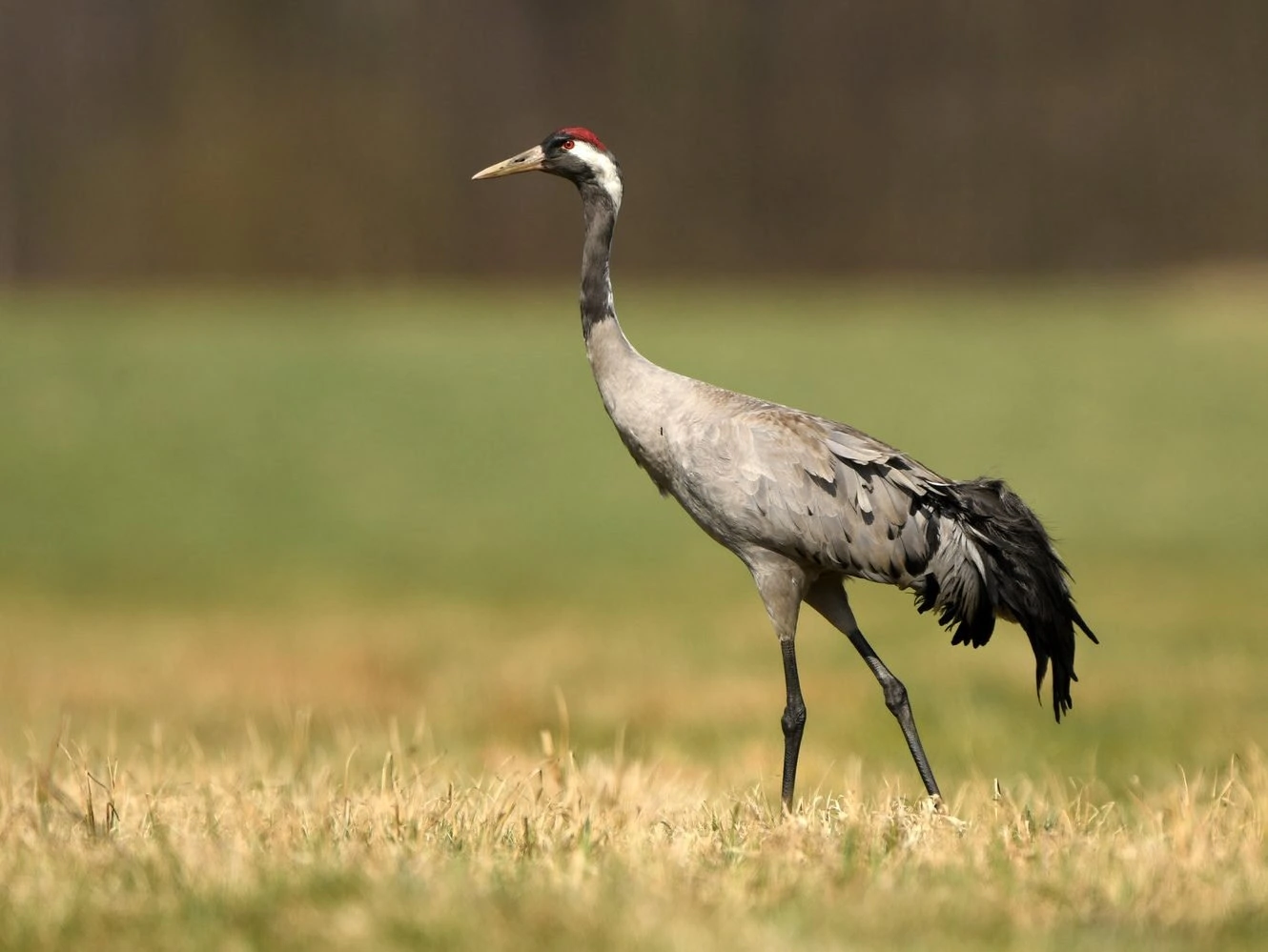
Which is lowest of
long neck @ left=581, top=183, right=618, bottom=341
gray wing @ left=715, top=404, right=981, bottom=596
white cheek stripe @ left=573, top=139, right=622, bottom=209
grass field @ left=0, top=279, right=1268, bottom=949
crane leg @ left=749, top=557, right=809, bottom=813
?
grass field @ left=0, top=279, right=1268, bottom=949

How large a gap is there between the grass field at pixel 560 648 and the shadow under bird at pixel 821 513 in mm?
652

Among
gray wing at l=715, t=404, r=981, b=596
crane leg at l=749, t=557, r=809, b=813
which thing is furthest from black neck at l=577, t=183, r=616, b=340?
crane leg at l=749, t=557, r=809, b=813

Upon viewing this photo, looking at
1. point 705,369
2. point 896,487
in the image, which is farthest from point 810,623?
point 896,487

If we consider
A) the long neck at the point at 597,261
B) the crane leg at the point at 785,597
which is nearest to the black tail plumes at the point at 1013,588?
the crane leg at the point at 785,597

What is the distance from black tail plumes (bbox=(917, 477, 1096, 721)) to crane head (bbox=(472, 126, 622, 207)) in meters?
1.74

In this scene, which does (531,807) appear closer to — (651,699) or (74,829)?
(74,829)

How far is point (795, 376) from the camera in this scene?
23.1 metres

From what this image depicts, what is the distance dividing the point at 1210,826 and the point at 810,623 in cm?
991

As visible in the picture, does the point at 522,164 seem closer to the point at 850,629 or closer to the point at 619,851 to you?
the point at 850,629

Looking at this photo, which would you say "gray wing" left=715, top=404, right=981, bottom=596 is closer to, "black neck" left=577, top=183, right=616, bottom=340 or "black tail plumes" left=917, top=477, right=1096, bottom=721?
"black tail plumes" left=917, top=477, right=1096, bottom=721

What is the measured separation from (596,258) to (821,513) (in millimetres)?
1318

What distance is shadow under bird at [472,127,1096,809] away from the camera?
21.0 ft

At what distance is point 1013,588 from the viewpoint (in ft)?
21.6

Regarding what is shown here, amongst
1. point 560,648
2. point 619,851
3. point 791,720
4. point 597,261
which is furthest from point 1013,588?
point 560,648
